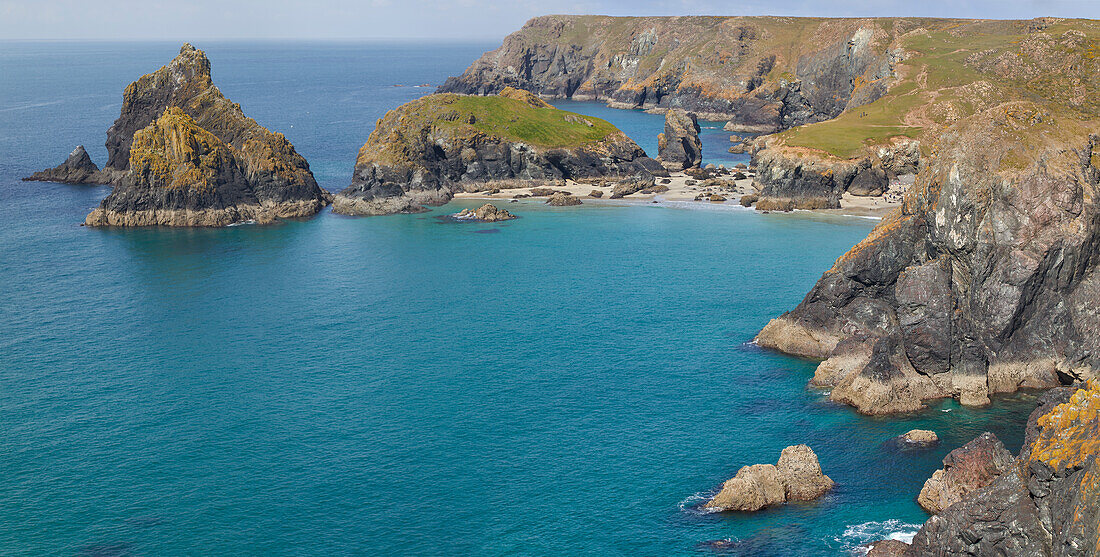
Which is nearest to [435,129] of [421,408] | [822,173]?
[822,173]

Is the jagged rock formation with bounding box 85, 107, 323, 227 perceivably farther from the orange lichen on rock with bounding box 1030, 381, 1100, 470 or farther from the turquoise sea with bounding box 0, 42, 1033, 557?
the orange lichen on rock with bounding box 1030, 381, 1100, 470

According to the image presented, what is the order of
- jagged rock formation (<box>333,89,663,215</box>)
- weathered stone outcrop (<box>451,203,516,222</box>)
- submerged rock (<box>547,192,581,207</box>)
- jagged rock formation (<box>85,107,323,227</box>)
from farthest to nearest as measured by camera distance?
submerged rock (<box>547,192,581,207</box>)
jagged rock formation (<box>333,89,663,215</box>)
weathered stone outcrop (<box>451,203,516,222</box>)
jagged rock formation (<box>85,107,323,227</box>)

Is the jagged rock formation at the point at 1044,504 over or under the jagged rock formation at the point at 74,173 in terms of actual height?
under

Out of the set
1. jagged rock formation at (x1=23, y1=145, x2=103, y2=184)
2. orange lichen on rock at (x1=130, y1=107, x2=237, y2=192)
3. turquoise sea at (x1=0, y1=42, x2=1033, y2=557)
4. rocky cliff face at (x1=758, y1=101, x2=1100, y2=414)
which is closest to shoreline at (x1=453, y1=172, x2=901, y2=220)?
turquoise sea at (x1=0, y1=42, x2=1033, y2=557)

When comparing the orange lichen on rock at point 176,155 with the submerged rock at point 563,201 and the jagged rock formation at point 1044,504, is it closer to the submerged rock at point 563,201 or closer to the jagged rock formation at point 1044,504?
the submerged rock at point 563,201

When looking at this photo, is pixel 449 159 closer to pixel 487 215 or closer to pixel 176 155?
pixel 487 215

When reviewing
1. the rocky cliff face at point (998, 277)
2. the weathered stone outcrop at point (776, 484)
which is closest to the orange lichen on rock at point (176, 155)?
the rocky cliff face at point (998, 277)
